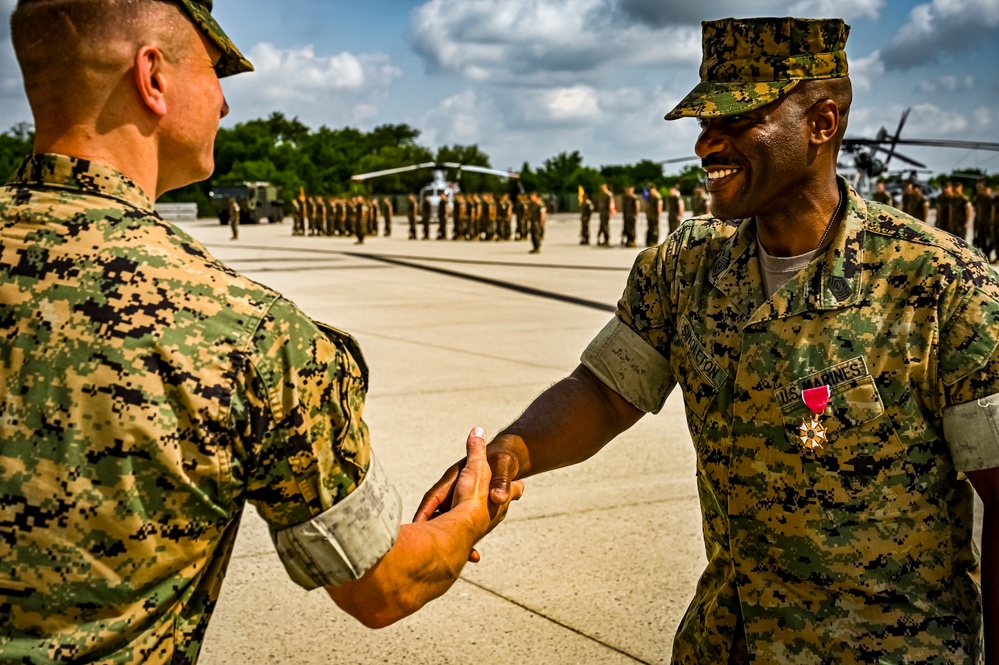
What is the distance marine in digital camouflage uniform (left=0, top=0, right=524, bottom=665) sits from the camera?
1499 mm

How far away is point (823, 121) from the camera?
7.66 ft

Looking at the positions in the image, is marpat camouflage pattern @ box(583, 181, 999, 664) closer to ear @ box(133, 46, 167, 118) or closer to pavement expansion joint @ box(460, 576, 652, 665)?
ear @ box(133, 46, 167, 118)

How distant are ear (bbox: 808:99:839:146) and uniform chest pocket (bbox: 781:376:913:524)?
0.56m

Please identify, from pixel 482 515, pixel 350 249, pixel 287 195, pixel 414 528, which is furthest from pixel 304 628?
pixel 287 195

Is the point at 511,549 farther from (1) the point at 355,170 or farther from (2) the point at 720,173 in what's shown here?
(1) the point at 355,170

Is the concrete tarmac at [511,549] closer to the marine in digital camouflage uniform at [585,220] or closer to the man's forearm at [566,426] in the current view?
the man's forearm at [566,426]

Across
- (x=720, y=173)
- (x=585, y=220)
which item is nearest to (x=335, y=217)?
(x=585, y=220)

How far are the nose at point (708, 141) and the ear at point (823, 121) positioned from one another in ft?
0.63

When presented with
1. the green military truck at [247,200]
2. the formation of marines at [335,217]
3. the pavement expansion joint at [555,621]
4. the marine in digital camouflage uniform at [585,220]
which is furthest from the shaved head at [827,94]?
the green military truck at [247,200]

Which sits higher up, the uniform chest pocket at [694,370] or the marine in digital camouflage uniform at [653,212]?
the uniform chest pocket at [694,370]

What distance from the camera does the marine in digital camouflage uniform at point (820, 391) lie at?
6.71 ft

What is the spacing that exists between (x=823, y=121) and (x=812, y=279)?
1.23 feet

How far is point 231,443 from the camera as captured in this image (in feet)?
5.10

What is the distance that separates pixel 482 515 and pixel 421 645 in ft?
5.80
